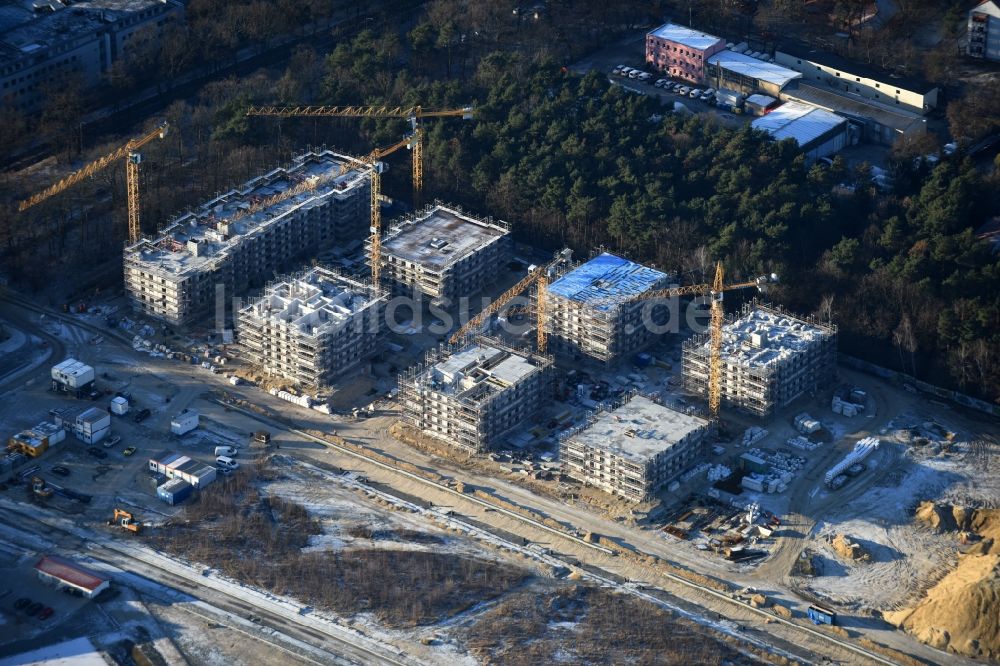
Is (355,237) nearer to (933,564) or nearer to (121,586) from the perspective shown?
(121,586)

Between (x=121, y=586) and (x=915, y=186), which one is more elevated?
(x=915, y=186)

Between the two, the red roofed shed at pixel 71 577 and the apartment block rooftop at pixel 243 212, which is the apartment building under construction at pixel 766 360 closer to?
the apartment block rooftop at pixel 243 212

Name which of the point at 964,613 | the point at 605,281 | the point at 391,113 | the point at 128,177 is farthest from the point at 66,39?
the point at 964,613

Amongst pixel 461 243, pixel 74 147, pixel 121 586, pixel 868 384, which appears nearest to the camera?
pixel 121 586

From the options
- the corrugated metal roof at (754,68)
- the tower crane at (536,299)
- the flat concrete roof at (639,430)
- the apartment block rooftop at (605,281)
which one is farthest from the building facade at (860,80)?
the flat concrete roof at (639,430)

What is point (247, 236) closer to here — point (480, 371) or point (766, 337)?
point (480, 371)

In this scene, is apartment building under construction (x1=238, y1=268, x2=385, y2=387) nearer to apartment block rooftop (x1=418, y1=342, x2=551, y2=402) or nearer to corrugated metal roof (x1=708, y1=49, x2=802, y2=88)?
apartment block rooftop (x1=418, y1=342, x2=551, y2=402)

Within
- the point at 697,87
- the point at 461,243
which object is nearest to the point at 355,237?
the point at 461,243
